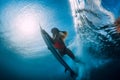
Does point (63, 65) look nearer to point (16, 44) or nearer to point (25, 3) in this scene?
point (16, 44)

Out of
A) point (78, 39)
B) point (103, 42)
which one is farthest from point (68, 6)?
point (103, 42)

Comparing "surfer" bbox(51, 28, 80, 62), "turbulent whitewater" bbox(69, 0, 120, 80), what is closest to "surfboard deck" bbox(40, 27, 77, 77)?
"surfer" bbox(51, 28, 80, 62)

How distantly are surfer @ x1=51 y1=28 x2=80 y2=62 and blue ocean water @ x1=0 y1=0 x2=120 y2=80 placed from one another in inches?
1.3

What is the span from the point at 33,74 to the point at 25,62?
12 centimetres

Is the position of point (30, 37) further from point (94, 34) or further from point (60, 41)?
point (94, 34)

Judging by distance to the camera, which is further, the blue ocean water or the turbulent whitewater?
the turbulent whitewater

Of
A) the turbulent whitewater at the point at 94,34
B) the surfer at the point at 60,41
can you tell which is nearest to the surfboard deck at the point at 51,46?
the surfer at the point at 60,41

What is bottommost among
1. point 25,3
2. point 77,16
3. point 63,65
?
point 63,65

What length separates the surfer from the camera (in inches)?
87.2

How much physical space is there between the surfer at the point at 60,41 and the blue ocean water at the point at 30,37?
3cm

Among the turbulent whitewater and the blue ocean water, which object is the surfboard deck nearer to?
the blue ocean water

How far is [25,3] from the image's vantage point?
2.18m

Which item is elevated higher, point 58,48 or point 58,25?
point 58,25

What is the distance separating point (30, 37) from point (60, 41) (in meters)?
0.25
